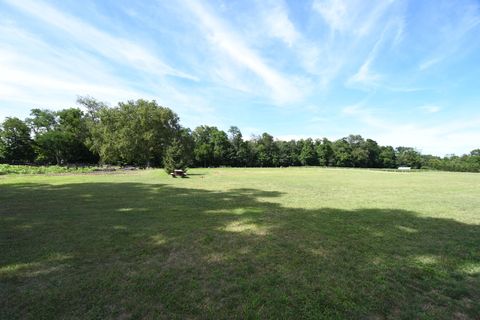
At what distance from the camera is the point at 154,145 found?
159 feet

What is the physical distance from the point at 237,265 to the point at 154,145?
156 feet

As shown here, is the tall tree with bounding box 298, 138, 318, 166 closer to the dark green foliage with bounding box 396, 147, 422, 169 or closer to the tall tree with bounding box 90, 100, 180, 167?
the dark green foliage with bounding box 396, 147, 422, 169

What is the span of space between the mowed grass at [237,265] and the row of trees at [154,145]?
21110mm

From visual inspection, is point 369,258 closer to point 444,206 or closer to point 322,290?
point 322,290

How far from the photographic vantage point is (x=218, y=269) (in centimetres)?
418

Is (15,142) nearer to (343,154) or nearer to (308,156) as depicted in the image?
(308,156)

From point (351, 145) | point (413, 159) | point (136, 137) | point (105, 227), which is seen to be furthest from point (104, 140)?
point (413, 159)

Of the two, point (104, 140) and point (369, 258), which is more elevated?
point (104, 140)

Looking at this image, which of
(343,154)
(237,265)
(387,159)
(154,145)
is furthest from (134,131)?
(387,159)

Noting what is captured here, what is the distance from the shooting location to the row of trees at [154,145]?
153 feet

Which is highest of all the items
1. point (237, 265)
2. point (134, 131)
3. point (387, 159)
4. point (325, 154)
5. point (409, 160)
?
point (134, 131)

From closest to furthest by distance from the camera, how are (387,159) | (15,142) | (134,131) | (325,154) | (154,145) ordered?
(134,131) → (154,145) → (15,142) → (325,154) → (387,159)

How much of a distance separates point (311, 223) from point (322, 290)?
3600 millimetres

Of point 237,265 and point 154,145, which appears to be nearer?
point 237,265
